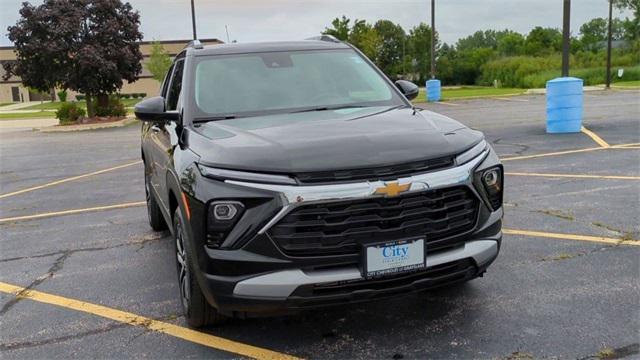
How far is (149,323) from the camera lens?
13.0ft

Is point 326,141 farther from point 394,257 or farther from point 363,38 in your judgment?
point 363,38

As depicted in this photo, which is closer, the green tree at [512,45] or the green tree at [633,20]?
the green tree at [633,20]

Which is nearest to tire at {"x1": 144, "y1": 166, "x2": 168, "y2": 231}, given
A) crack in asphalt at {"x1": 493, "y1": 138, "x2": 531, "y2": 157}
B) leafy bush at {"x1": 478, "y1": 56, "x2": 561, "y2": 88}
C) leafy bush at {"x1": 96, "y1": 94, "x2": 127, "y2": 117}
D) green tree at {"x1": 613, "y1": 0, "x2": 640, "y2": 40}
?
crack in asphalt at {"x1": 493, "y1": 138, "x2": 531, "y2": 157}

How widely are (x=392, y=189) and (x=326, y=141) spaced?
0.49 m

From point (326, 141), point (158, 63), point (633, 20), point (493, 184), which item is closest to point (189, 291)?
point (326, 141)

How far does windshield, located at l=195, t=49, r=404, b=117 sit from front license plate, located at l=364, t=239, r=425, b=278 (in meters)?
1.51

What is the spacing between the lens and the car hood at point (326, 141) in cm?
307

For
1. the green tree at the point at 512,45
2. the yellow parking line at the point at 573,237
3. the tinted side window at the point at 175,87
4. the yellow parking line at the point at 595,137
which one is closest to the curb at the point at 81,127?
the yellow parking line at the point at 595,137

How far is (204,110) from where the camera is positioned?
163 inches

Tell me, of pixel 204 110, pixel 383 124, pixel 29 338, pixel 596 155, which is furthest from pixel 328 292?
pixel 596 155

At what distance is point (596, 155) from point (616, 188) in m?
2.75

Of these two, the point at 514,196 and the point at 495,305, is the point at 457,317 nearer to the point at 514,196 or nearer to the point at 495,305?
the point at 495,305

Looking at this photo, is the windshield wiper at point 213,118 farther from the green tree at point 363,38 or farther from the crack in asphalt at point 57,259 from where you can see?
the green tree at point 363,38

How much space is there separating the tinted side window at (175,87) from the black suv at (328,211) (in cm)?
112
